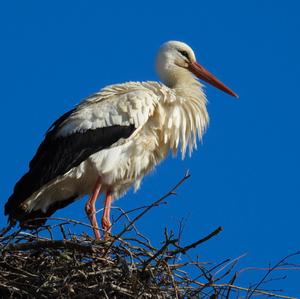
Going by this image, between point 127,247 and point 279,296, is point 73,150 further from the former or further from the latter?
point 279,296

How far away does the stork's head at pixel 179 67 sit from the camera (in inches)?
404

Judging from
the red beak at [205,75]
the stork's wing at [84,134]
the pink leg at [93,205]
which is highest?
the red beak at [205,75]

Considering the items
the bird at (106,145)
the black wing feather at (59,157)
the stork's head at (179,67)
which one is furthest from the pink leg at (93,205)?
the stork's head at (179,67)

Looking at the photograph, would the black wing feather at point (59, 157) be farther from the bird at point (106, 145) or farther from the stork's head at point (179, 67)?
the stork's head at point (179, 67)

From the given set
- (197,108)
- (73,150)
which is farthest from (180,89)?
(73,150)

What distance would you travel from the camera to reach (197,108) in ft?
32.0

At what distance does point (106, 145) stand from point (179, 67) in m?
1.47

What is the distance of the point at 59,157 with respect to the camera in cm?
929

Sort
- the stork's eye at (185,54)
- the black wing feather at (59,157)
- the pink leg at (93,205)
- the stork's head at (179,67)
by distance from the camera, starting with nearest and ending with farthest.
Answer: the black wing feather at (59,157)
the pink leg at (93,205)
the stork's head at (179,67)
the stork's eye at (185,54)

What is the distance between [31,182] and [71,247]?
205 centimetres

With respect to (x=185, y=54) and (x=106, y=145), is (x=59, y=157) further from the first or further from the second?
(x=185, y=54)

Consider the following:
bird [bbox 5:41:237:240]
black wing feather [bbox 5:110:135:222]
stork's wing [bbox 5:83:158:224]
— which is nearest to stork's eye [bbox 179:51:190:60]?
bird [bbox 5:41:237:240]

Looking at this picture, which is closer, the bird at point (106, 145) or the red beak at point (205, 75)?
the bird at point (106, 145)

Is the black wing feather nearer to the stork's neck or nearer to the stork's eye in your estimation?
the stork's neck
